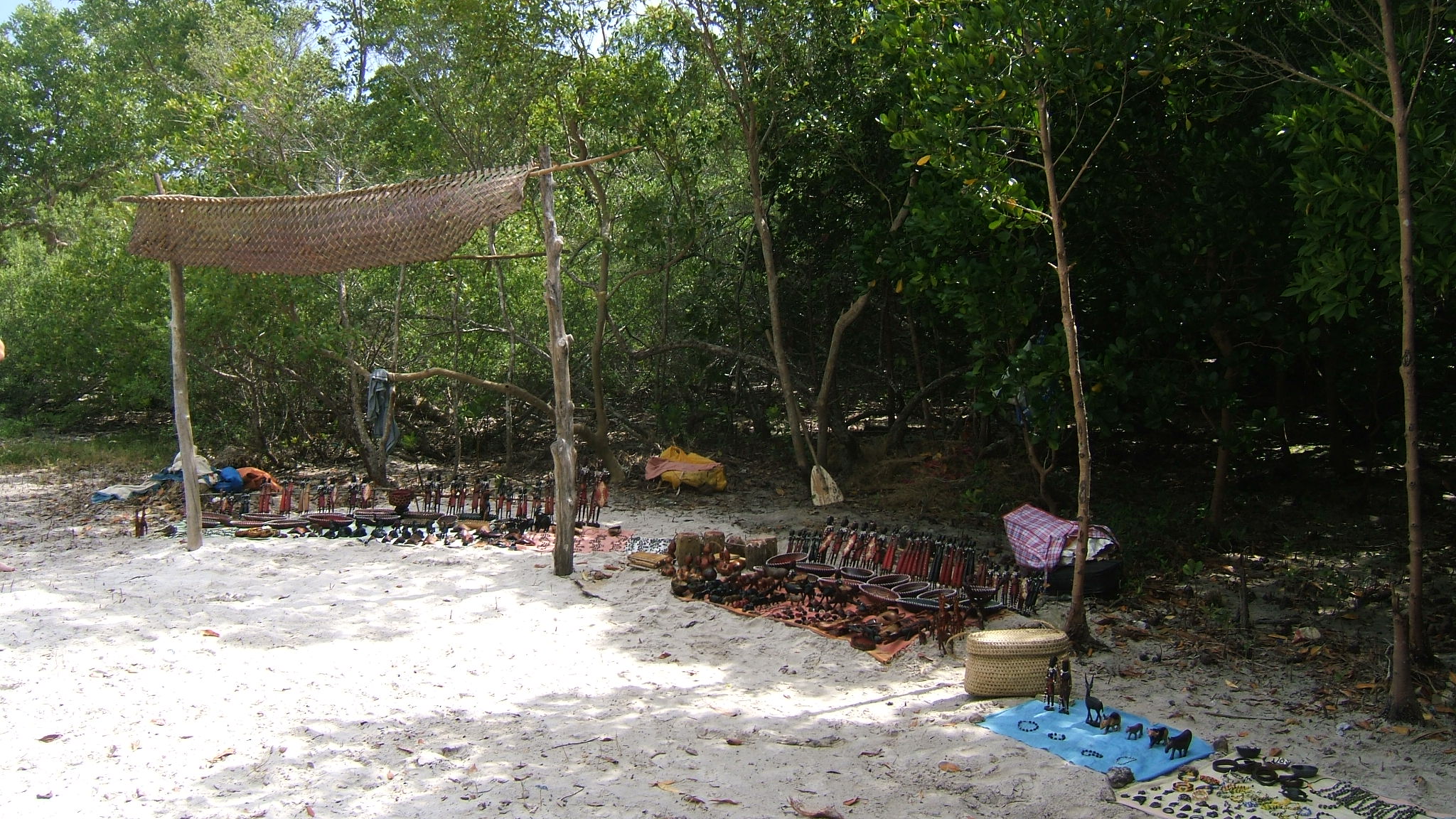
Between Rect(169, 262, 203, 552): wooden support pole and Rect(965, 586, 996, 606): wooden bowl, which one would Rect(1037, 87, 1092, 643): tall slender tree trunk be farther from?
Rect(169, 262, 203, 552): wooden support pole

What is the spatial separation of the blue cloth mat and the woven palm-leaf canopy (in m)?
4.52

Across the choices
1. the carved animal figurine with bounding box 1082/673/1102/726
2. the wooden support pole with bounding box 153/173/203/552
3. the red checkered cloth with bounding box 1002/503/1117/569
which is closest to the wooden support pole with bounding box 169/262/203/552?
the wooden support pole with bounding box 153/173/203/552

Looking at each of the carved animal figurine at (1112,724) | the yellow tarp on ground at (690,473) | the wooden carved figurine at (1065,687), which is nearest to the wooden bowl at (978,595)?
the wooden carved figurine at (1065,687)

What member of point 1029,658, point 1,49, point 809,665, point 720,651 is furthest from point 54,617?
point 1,49

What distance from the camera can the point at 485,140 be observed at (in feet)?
38.7

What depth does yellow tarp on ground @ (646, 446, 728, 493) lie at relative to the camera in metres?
11.3

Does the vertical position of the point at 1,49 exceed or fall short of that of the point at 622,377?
it exceeds it

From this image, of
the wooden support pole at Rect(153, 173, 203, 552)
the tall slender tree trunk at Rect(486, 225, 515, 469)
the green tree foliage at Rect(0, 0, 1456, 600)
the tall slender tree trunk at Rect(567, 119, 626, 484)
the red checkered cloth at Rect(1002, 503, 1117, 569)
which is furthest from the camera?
the tall slender tree trunk at Rect(486, 225, 515, 469)

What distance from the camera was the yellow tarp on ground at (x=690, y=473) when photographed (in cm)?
1130

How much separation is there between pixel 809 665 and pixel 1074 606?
151cm

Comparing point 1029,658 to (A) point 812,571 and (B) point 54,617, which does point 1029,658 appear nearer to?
(A) point 812,571

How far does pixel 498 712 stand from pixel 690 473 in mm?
6139

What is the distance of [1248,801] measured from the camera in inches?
162

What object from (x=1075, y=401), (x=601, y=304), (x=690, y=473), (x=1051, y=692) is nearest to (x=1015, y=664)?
(x=1051, y=692)
